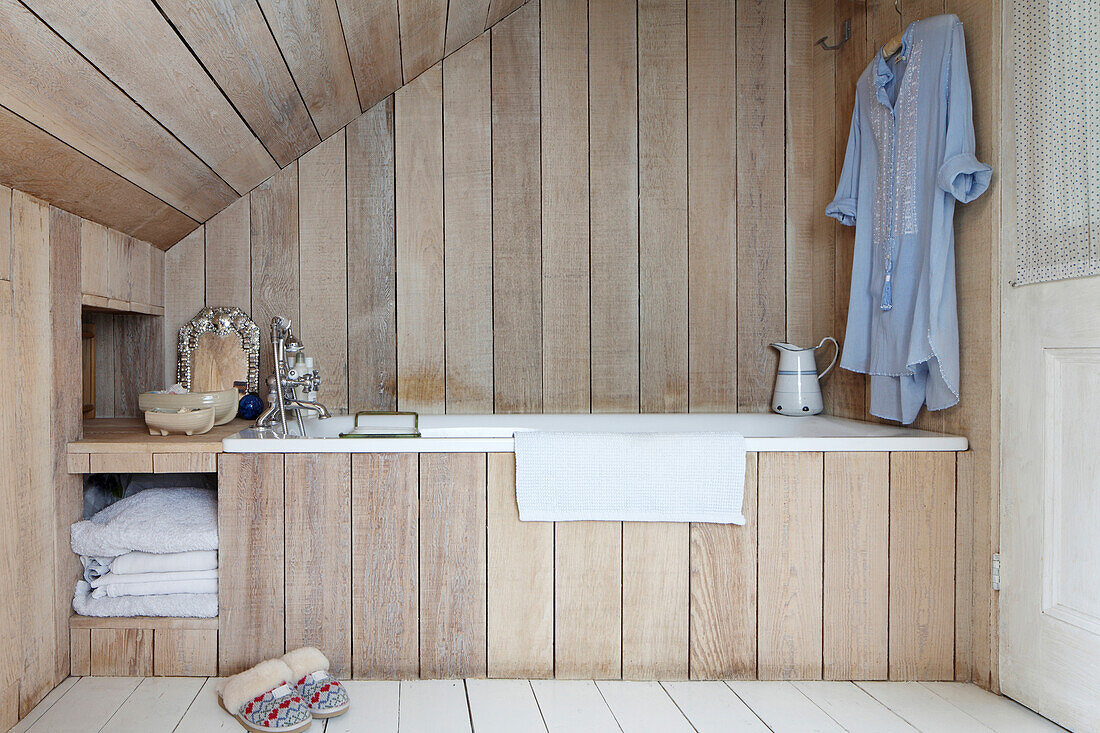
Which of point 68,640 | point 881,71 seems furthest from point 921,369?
point 68,640

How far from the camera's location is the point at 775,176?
9.21ft

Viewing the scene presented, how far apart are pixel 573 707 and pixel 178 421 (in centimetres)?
128

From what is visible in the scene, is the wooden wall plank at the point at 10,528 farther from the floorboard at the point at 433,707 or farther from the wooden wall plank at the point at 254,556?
the floorboard at the point at 433,707

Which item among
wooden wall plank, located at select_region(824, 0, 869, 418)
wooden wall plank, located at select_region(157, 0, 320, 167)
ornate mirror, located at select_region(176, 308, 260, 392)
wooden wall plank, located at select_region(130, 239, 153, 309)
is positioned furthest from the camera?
ornate mirror, located at select_region(176, 308, 260, 392)

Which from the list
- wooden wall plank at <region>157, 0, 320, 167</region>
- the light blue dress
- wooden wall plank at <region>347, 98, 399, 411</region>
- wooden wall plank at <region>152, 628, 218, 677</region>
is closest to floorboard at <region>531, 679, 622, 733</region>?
wooden wall plank at <region>152, 628, 218, 677</region>

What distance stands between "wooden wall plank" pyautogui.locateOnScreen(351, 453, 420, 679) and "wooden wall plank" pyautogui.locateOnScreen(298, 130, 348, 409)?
35.5 inches

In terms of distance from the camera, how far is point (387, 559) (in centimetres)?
190

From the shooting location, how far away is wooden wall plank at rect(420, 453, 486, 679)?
1900 millimetres

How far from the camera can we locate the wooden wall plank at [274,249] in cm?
273

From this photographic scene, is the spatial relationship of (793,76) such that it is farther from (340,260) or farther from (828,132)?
(340,260)

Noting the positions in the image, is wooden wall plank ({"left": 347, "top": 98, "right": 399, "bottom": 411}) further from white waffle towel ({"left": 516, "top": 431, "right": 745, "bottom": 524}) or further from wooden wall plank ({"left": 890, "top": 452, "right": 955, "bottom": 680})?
wooden wall plank ({"left": 890, "top": 452, "right": 955, "bottom": 680})

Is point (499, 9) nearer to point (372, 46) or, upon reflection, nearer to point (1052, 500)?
point (372, 46)

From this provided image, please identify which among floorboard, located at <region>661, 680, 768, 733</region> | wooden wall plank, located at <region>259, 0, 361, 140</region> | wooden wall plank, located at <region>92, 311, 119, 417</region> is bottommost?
floorboard, located at <region>661, 680, 768, 733</region>

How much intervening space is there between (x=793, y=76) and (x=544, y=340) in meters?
1.32
